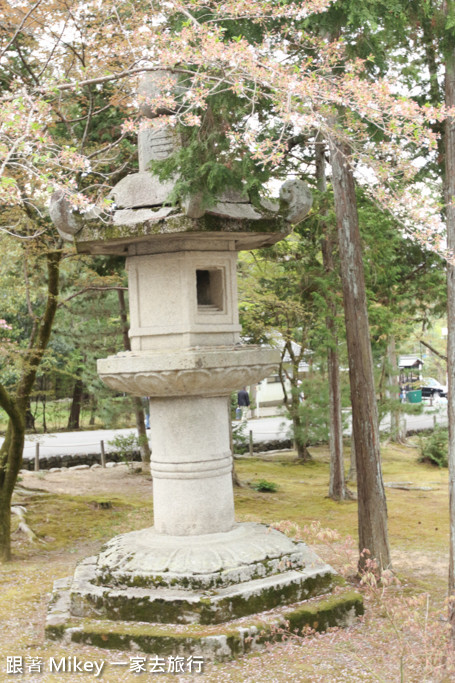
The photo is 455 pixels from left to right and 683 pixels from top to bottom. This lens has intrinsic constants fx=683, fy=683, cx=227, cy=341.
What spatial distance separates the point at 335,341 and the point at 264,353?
235 inches

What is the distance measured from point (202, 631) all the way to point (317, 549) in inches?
143

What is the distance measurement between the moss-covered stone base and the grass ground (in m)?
0.09

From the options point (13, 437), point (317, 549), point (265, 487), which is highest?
point (13, 437)

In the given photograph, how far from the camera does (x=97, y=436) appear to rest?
20.2 meters

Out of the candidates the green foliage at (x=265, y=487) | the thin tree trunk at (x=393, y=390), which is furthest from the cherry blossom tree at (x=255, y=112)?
the thin tree trunk at (x=393, y=390)

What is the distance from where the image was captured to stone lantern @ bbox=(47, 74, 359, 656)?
5164 mm

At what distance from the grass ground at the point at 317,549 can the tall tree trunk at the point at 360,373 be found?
1.78 feet

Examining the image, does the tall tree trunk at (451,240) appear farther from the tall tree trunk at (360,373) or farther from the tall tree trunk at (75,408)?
the tall tree trunk at (75,408)

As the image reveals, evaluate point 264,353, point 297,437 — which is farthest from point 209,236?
point 297,437

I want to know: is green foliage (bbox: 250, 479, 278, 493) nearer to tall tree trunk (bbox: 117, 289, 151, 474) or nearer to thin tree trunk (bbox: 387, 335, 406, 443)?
tall tree trunk (bbox: 117, 289, 151, 474)

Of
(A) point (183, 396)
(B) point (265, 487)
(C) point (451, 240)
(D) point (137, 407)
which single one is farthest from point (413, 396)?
(A) point (183, 396)

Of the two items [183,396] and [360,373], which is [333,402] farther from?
[183,396]

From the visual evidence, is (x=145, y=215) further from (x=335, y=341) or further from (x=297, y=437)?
(x=297, y=437)

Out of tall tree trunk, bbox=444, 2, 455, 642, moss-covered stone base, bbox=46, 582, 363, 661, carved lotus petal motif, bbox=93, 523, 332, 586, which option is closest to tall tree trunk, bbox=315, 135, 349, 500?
tall tree trunk, bbox=444, 2, 455, 642
